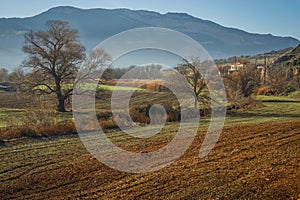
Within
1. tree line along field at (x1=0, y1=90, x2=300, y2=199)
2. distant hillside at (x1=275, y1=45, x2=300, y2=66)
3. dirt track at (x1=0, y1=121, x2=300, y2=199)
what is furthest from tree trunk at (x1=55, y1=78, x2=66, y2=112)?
distant hillside at (x1=275, y1=45, x2=300, y2=66)

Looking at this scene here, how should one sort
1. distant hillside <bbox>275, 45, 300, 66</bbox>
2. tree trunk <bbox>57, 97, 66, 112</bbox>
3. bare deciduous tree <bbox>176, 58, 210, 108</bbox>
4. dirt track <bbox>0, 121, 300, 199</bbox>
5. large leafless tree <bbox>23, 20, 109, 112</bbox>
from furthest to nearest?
1. distant hillside <bbox>275, 45, 300, 66</bbox>
2. tree trunk <bbox>57, 97, 66, 112</bbox>
3. large leafless tree <bbox>23, 20, 109, 112</bbox>
4. bare deciduous tree <bbox>176, 58, 210, 108</bbox>
5. dirt track <bbox>0, 121, 300, 199</bbox>

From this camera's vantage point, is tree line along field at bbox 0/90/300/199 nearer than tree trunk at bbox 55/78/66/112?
Yes

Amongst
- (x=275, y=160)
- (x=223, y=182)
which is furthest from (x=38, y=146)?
(x=275, y=160)

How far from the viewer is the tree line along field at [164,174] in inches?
274

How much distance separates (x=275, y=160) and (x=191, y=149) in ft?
9.66

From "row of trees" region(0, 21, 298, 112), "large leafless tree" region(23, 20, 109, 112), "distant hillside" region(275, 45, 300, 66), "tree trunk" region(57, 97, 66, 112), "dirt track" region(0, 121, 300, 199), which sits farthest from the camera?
"distant hillside" region(275, 45, 300, 66)

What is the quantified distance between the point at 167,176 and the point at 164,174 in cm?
20

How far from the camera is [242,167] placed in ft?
28.2

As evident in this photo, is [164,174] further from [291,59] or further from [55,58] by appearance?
[291,59]

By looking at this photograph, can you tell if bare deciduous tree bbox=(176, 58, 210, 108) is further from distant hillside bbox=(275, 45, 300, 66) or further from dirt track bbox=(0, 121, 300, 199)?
distant hillside bbox=(275, 45, 300, 66)

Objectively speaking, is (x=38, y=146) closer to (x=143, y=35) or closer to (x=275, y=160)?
(x=143, y=35)

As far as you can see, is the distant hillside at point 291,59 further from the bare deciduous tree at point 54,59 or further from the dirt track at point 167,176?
the dirt track at point 167,176

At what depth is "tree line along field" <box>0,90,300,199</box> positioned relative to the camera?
22.8 ft

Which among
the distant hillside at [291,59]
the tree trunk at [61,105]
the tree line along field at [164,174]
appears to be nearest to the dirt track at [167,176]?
the tree line along field at [164,174]
